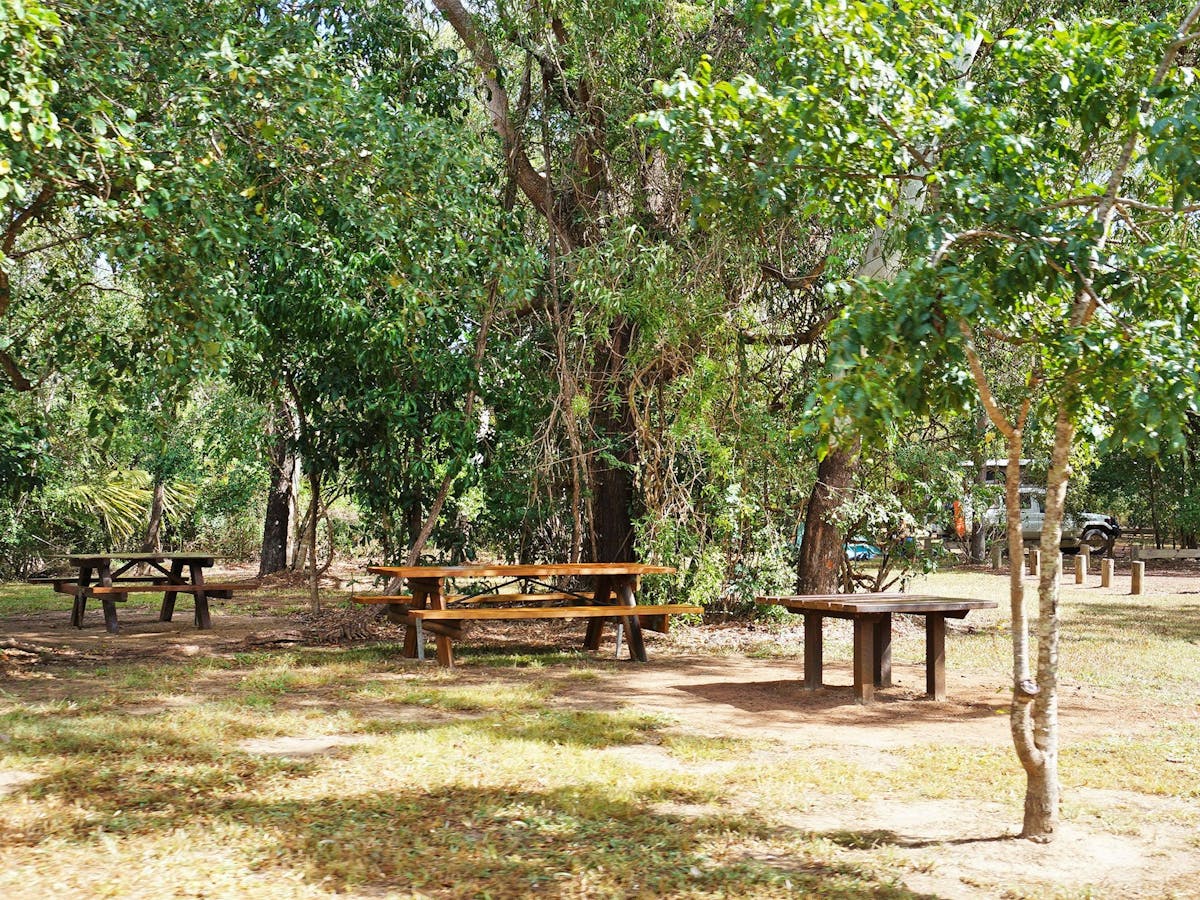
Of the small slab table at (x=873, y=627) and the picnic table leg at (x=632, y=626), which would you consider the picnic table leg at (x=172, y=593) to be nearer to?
the picnic table leg at (x=632, y=626)

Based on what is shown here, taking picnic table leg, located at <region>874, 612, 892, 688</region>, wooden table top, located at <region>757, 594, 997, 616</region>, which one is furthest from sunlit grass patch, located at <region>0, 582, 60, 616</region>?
picnic table leg, located at <region>874, 612, 892, 688</region>

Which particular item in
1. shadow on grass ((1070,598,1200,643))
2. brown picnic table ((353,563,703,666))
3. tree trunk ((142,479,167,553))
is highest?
tree trunk ((142,479,167,553))

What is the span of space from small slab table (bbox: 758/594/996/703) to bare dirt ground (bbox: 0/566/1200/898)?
0.59 feet

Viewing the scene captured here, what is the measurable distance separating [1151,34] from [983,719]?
4.57 m

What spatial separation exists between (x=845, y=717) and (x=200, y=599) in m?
7.50

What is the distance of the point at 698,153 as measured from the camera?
5344mm

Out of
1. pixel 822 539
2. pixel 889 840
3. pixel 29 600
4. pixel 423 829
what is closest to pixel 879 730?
pixel 889 840

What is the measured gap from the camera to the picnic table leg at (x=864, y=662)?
814cm

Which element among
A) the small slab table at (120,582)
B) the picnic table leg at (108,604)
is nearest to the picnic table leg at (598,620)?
the small slab table at (120,582)

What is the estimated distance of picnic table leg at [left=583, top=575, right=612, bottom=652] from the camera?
10.4 meters

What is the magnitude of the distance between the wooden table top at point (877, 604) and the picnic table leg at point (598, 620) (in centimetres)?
224

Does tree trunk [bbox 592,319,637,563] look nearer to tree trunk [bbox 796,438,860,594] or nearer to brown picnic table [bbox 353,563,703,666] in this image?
brown picnic table [bbox 353,563,703,666]

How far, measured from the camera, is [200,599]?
12.3 metres

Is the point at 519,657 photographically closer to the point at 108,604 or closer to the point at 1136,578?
the point at 108,604
